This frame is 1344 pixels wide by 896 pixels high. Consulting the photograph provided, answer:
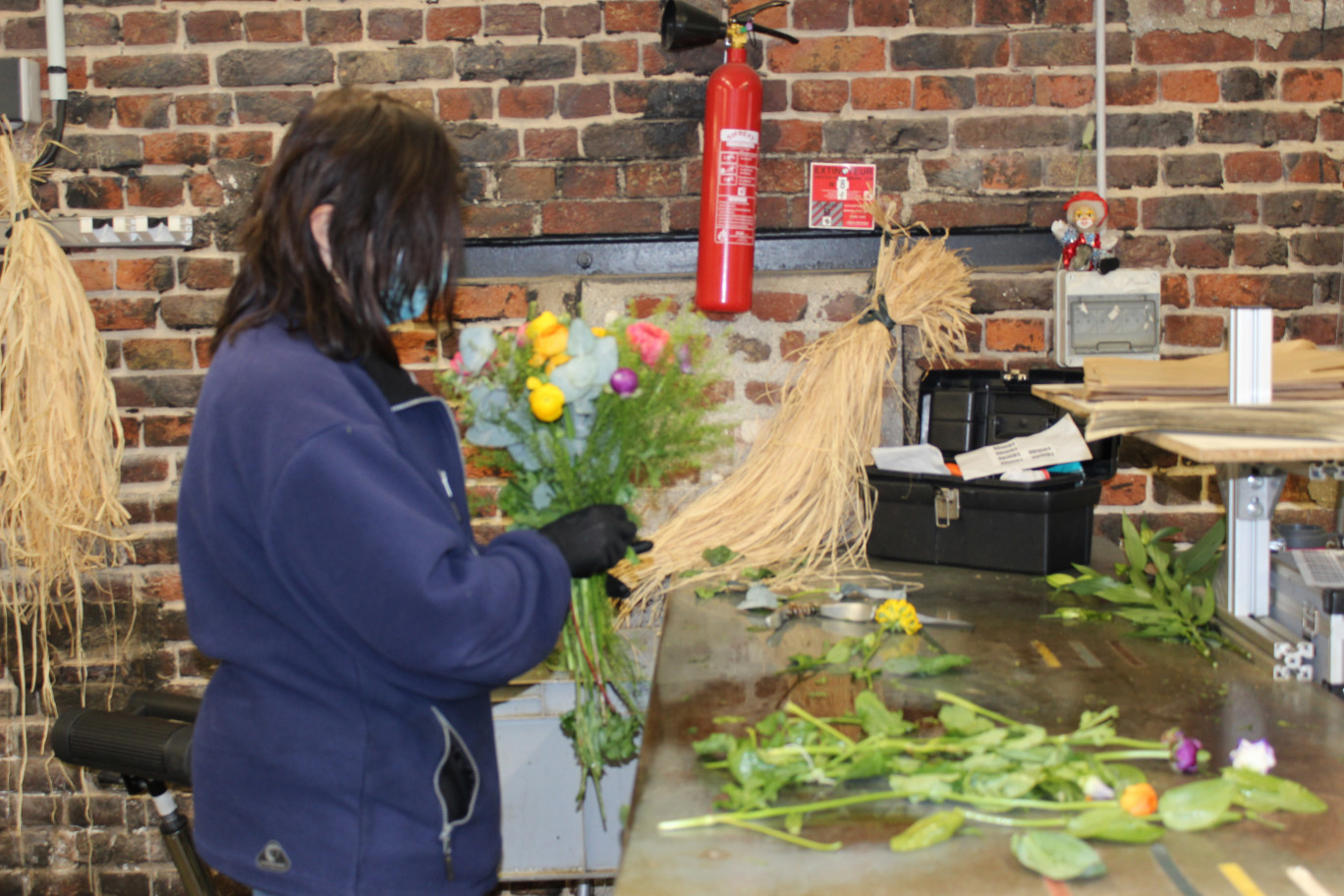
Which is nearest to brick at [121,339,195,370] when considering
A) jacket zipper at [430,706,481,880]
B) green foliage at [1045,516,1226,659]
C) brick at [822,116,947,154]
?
brick at [822,116,947,154]

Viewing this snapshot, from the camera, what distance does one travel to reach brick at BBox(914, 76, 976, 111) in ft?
7.65

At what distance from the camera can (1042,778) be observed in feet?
3.47

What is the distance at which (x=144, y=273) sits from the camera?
240 centimetres

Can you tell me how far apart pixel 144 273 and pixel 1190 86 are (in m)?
2.49

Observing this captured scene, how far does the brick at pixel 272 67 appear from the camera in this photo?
2.36 metres

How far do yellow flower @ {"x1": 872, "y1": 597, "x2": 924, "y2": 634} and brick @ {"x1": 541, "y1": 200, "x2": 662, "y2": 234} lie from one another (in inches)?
45.7

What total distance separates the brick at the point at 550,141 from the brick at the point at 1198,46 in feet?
4.35

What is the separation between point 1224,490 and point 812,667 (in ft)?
2.33

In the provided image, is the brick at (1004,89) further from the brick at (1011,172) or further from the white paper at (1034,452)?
the white paper at (1034,452)

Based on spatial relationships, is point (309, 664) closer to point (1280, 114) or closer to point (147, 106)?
point (147, 106)

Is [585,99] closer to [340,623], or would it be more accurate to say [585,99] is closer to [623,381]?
[623,381]

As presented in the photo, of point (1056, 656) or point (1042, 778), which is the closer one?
point (1042, 778)

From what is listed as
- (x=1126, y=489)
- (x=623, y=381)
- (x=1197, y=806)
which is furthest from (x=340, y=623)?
(x=1126, y=489)

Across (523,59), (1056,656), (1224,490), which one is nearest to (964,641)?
(1056,656)
